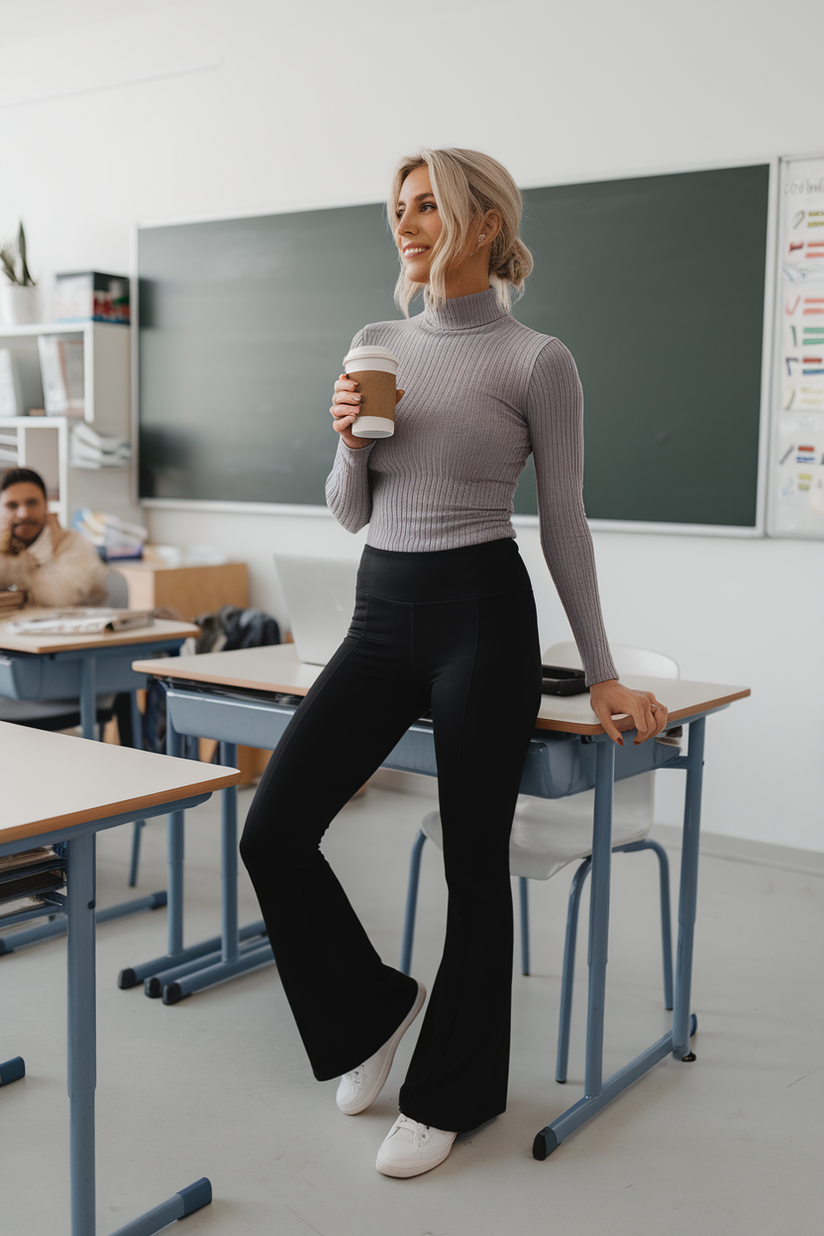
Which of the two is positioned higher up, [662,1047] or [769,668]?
[769,668]

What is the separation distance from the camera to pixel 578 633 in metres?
1.86

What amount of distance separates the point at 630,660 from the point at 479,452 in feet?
2.96

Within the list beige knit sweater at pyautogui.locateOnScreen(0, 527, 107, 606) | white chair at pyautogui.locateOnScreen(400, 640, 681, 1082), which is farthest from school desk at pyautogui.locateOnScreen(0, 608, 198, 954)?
white chair at pyautogui.locateOnScreen(400, 640, 681, 1082)

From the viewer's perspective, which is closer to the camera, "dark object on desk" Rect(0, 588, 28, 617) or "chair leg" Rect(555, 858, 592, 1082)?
"chair leg" Rect(555, 858, 592, 1082)

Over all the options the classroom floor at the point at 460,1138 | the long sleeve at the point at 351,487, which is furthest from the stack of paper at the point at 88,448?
the long sleeve at the point at 351,487

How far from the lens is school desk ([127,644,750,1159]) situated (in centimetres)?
187

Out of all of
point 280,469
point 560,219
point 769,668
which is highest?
point 560,219

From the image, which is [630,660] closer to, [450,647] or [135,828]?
[450,647]

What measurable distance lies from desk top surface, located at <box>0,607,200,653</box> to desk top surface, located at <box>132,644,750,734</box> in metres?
0.44

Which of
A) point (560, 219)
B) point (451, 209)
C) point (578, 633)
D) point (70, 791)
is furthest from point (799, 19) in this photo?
point (70, 791)

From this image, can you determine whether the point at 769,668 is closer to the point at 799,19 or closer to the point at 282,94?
the point at 799,19

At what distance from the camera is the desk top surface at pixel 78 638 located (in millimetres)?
2707

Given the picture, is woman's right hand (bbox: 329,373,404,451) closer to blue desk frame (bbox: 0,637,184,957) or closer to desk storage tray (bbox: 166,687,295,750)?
desk storage tray (bbox: 166,687,295,750)

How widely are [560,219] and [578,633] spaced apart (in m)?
2.29
